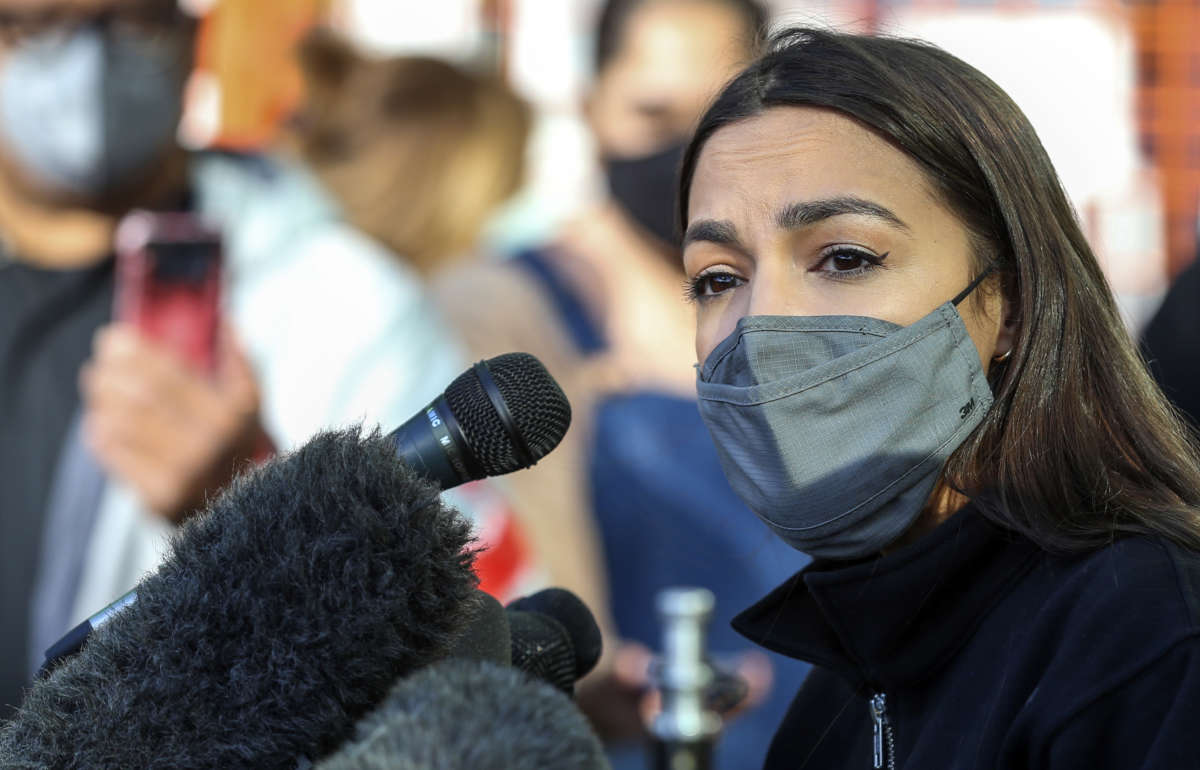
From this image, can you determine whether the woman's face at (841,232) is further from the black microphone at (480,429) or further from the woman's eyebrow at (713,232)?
the black microphone at (480,429)

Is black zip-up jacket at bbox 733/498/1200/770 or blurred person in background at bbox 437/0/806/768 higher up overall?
blurred person in background at bbox 437/0/806/768

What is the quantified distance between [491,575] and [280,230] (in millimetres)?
1295

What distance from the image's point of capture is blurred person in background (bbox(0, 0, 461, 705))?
3619 mm

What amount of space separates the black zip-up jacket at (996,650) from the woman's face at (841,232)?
249 mm

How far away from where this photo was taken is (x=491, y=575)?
370cm

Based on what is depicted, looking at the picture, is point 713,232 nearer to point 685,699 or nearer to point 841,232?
point 841,232

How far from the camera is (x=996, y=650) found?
1.24 m

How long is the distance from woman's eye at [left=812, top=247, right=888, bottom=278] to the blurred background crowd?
2254 mm

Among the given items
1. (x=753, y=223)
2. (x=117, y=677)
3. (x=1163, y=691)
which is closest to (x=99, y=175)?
(x=753, y=223)

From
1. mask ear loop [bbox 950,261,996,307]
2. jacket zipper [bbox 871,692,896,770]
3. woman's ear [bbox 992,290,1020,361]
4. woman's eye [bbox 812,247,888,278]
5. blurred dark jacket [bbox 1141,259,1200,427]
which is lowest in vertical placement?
jacket zipper [bbox 871,692,896,770]

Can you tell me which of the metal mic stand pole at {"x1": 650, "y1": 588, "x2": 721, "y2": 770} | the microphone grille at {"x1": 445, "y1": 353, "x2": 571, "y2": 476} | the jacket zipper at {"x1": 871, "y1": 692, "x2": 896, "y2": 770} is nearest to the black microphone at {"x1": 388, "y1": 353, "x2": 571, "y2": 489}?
the microphone grille at {"x1": 445, "y1": 353, "x2": 571, "y2": 476}

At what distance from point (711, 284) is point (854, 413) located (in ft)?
0.82

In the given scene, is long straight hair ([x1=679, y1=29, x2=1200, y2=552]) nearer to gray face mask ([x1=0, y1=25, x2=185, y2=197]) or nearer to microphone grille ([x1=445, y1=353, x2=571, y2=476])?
microphone grille ([x1=445, y1=353, x2=571, y2=476])

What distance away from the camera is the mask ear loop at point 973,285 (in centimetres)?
140
